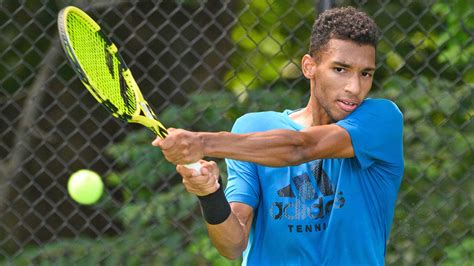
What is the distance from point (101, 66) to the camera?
9.51 ft

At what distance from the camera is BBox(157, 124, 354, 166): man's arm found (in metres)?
2.60

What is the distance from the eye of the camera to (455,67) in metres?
4.43

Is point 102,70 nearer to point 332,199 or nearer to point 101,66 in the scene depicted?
point 101,66

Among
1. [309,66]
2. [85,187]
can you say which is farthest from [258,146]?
[85,187]

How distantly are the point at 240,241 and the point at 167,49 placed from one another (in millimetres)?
1623

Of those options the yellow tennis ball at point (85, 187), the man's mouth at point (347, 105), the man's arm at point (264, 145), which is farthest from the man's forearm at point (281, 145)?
the yellow tennis ball at point (85, 187)

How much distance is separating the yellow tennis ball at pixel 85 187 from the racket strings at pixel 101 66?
171cm

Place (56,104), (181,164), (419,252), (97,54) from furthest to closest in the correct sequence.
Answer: (56,104), (419,252), (97,54), (181,164)

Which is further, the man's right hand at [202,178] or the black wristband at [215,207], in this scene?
the black wristband at [215,207]

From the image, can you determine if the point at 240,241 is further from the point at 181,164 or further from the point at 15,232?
the point at 15,232

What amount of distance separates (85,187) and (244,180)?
5.83ft

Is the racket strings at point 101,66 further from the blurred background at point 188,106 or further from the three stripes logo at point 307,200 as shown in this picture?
the blurred background at point 188,106

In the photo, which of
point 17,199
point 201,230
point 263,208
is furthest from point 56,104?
point 263,208

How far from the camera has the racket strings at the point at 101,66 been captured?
2725 mm
